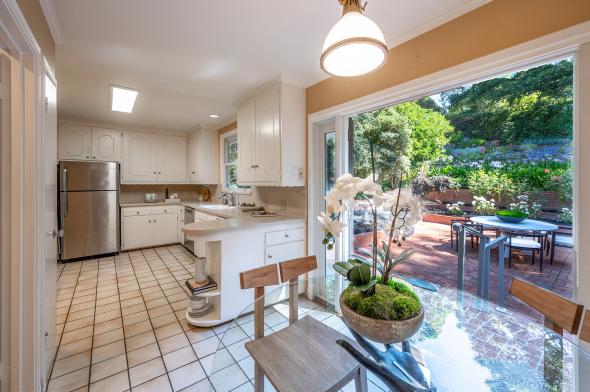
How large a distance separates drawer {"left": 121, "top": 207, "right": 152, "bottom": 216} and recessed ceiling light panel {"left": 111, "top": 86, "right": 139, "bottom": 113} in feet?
5.70

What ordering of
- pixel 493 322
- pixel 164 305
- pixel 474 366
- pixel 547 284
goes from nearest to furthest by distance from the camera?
pixel 474 366 → pixel 493 322 → pixel 547 284 → pixel 164 305

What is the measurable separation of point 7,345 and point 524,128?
3.00m

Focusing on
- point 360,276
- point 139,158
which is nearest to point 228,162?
point 139,158

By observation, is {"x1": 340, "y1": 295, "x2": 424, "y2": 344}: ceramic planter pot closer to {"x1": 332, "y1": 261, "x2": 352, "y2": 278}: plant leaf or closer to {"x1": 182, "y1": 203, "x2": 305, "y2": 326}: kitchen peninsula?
{"x1": 332, "y1": 261, "x2": 352, "y2": 278}: plant leaf

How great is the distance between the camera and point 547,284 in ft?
4.37

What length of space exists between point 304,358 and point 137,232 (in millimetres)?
4441

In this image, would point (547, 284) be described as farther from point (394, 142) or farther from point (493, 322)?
point (394, 142)

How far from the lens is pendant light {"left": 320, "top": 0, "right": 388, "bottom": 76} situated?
2.95 ft

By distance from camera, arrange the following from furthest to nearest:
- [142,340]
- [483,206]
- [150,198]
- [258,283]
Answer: [150,198] → [142,340] → [483,206] → [258,283]

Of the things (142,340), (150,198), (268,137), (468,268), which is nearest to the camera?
(468,268)

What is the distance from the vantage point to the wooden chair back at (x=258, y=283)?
4.08 ft

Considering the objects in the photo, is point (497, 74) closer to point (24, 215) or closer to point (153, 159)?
point (24, 215)

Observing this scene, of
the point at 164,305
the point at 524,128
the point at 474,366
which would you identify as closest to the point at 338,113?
the point at 524,128

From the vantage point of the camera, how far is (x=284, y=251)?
2627 millimetres
